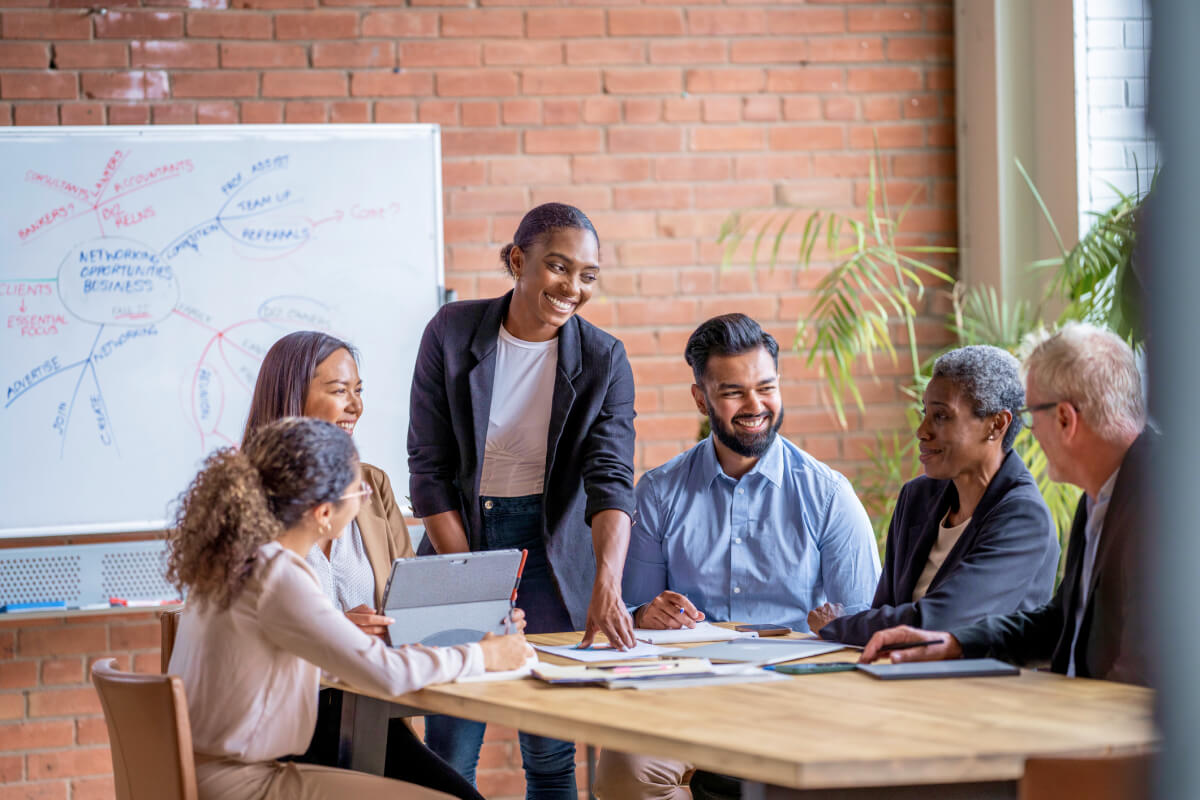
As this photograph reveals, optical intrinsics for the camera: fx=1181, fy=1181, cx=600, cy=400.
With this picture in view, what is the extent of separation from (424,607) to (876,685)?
0.71m

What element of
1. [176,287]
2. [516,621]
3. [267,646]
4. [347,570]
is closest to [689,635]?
[516,621]

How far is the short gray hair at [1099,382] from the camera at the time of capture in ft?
5.64

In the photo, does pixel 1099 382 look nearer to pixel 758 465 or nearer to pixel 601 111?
pixel 758 465

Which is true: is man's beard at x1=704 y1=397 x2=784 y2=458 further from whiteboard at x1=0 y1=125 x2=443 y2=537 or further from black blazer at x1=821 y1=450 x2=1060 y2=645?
whiteboard at x1=0 y1=125 x2=443 y2=537

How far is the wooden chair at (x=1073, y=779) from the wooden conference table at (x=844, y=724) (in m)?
0.04

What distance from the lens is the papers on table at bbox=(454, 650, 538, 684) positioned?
1730 mm

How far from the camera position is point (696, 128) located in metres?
3.67

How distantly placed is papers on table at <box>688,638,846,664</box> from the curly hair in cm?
64

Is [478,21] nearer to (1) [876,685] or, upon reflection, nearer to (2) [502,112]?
(2) [502,112]

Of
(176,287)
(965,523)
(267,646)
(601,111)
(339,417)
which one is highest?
(601,111)

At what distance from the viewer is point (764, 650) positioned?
74.7 inches

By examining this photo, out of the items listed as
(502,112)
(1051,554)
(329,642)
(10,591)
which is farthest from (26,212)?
(1051,554)

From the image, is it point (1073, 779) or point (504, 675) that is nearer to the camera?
point (1073, 779)

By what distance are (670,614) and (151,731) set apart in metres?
0.94
